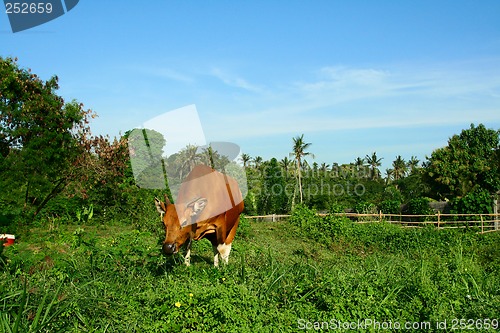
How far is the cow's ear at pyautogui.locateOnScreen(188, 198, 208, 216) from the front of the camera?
714 cm

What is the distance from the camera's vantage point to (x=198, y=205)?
7207 mm

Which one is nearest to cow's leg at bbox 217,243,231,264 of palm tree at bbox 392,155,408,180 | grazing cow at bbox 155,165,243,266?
grazing cow at bbox 155,165,243,266

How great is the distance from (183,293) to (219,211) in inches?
104

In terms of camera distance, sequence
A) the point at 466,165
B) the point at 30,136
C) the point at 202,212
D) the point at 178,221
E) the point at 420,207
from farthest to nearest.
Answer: the point at 466,165 < the point at 420,207 < the point at 30,136 < the point at 202,212 < the point at 178,221

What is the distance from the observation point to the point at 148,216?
59.6 feet

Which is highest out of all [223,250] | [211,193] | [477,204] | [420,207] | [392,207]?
[211,193]

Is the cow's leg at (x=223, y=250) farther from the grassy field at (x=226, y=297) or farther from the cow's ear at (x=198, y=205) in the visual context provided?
the cow's ear at (x=198, y=205)

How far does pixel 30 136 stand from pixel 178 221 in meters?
11.1

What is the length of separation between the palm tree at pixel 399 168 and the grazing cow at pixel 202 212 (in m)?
74.6

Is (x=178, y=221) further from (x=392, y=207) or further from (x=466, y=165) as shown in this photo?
(x=466, y=165)

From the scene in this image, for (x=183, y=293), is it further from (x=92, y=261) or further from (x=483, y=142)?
(x=483, y=142)

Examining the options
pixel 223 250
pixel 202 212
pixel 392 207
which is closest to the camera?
pixel 202 212

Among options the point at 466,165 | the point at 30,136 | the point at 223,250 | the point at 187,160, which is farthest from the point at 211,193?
the point at 466,165

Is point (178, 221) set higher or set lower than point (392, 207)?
higher
